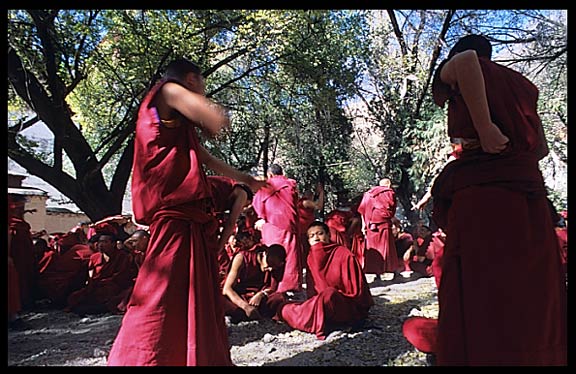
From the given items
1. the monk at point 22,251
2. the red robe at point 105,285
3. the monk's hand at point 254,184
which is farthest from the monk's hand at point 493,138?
the red robe at point 105,285

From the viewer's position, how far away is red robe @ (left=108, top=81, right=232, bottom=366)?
156 cm

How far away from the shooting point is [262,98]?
16.0ft

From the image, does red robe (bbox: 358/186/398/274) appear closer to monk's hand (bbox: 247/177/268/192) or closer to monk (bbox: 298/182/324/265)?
monk (bbox: 298/182/324/265)

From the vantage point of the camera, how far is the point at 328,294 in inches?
103

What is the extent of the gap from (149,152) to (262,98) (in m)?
3.38

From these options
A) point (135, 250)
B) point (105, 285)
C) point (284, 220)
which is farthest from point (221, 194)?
point (284, 220)

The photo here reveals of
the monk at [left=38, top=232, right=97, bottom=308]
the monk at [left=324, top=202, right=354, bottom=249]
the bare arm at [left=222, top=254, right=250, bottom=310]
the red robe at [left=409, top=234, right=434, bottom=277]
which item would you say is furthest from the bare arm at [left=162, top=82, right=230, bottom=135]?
the red robe at [left=409, top=234, right=434, bottom=277]

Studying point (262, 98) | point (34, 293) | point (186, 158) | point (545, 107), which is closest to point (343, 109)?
point (262, 98)

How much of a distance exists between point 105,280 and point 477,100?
260 centimetres

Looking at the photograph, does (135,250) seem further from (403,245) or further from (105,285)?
(403,245)

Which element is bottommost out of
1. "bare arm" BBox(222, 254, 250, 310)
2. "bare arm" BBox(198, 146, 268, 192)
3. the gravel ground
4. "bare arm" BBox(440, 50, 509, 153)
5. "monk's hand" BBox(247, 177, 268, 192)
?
the gravel ground

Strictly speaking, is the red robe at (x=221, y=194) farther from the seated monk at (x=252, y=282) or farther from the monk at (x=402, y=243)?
the monk at (x=402, y=243)

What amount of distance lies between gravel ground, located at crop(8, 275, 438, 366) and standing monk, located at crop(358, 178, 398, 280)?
2032 mm

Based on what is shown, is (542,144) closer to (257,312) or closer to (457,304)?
(457,304)
